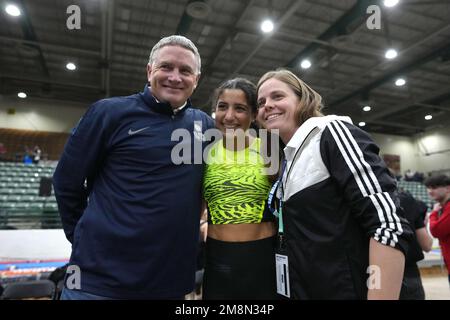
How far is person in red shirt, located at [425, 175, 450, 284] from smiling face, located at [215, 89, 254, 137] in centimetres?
248

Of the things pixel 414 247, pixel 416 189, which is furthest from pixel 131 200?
pixel 416 189

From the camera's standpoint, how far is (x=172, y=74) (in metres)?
1.32

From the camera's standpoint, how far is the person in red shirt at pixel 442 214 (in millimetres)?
2931

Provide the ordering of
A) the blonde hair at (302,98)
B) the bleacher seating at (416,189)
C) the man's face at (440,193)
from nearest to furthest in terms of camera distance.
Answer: the blonde hair at (302,98) < the man's face at (440,193) < the bleacher seating at (416,189)

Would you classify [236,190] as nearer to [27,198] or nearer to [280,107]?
[280,107]

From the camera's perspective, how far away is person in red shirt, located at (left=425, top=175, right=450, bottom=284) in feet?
9.62

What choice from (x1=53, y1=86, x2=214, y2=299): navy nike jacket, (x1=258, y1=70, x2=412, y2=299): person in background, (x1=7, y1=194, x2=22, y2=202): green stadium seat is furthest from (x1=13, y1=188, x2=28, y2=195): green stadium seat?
(x1=258, y1=70, x2=412, y2=299): person in background

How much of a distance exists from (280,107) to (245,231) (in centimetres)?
56

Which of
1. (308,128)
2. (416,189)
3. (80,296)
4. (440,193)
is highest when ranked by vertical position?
(416,189)

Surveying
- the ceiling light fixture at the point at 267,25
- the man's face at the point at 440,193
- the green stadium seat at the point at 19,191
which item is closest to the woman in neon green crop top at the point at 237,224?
the man's face at the point at 440,193

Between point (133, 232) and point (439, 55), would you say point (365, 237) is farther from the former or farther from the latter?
point (439, 55)

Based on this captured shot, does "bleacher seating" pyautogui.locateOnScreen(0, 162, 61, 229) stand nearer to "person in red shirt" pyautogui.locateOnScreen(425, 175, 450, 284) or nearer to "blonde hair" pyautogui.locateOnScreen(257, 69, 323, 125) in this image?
"blonde hair" pyautogui.locateOnScreen(257, 69, 323, 125)

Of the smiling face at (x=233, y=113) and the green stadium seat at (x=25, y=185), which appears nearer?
the smiling face at (x=233, y=113)

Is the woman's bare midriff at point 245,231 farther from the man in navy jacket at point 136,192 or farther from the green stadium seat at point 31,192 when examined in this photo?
the green stadium seat at point 31,192
